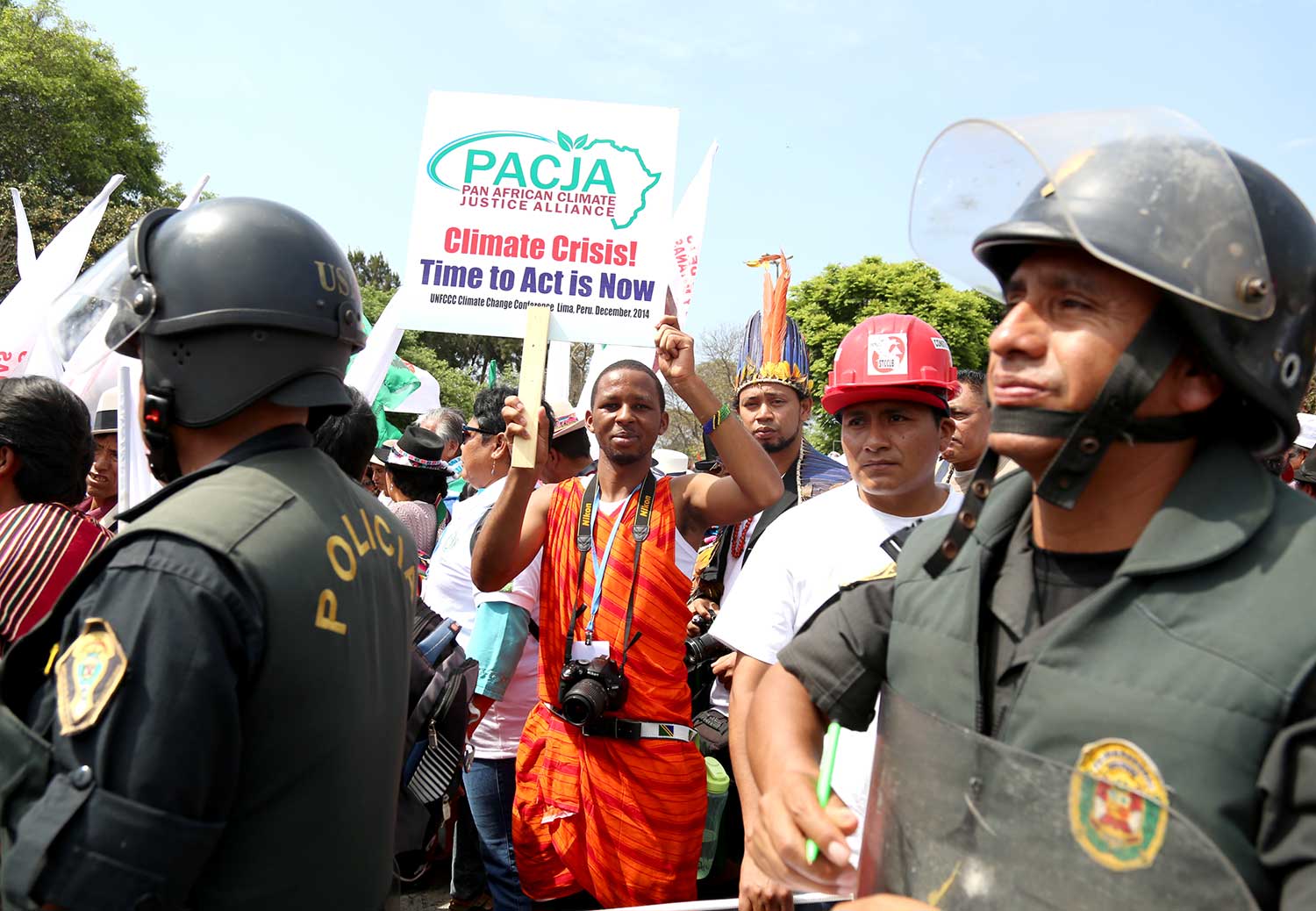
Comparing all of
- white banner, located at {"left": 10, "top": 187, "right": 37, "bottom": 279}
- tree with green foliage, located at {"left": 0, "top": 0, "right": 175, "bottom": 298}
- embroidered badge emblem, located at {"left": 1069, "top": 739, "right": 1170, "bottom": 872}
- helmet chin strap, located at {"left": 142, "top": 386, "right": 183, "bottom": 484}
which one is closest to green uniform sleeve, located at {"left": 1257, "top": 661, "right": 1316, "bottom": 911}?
embroidered badge emblem, located at {"left": 1069, "top": 739, "right": 1170, "bottom": 872}

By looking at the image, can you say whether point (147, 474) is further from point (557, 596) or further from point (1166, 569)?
point (1166, 569)

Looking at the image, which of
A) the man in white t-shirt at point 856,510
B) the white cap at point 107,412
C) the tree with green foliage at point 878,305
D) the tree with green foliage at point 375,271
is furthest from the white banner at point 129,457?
the tree with green foliage at point 375,271

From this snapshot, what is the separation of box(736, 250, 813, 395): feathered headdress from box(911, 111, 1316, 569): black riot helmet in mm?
3707

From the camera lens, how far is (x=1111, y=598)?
140cm

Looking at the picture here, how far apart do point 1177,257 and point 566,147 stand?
314 cm

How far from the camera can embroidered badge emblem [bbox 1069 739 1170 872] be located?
1211mm

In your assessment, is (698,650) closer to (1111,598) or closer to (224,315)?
(224,315)

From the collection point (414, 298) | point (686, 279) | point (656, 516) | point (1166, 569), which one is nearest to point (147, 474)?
point (414, 298)

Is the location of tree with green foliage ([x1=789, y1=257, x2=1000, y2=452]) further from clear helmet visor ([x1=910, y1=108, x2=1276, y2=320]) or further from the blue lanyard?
clear helmet visor ([x1=910, y1=108, x2=1276, y2=320])

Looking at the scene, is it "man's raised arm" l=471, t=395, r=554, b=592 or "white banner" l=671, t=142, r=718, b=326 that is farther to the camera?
"white banner" l=671, t=142, r=718, b=326

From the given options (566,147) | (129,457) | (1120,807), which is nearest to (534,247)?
(566,147)

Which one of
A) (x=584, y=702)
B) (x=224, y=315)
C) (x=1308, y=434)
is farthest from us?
(x=1308, y=434)

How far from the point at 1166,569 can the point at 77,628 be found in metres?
1.70

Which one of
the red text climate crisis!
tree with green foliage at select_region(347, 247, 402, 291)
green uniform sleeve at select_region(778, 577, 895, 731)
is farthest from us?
tree with green foliage at select_region(347, 247, 402, 291)
